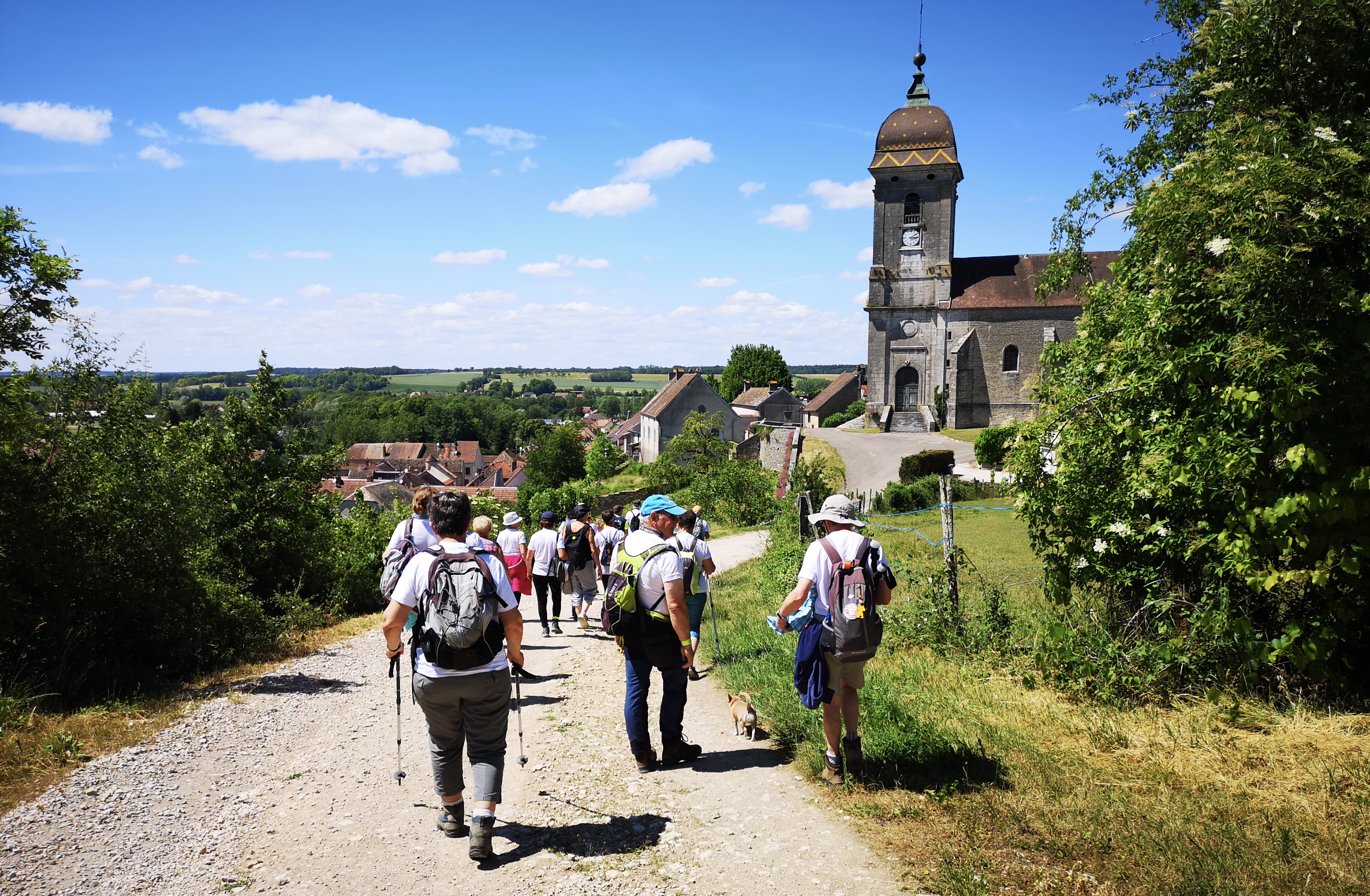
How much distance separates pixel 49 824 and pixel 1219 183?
8.84m

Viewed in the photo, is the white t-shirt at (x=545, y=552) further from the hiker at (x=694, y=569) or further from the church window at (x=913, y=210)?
the church window at (x=913, y=210)

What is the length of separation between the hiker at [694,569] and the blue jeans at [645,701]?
71.4 inches

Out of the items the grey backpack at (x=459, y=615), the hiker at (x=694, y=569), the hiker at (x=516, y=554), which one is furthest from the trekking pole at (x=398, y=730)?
the hiker at (x=516, y=554)

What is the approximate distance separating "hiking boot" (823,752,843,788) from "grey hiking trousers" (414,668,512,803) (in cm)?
210

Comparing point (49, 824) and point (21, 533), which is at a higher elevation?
point (21, 533)

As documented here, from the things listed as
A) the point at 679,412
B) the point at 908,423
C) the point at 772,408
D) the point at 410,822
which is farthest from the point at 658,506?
the point at 772,408

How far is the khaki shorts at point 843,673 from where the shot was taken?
4828 millimetres

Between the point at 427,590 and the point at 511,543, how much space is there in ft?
18.1

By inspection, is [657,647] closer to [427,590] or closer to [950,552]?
[427,590]

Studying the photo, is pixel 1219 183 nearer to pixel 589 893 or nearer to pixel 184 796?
pixel 589 893

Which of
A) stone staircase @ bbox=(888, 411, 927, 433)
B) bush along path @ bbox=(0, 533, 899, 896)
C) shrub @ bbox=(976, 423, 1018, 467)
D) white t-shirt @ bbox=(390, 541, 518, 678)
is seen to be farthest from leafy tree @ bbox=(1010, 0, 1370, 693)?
stone staircase @ bbox=(888, 411, 927, 433)

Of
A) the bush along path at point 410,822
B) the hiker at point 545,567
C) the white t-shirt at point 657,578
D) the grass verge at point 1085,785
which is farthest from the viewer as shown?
the hiker at point 545,567

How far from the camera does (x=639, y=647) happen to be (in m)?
5.36

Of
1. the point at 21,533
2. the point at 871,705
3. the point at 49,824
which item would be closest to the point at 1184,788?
the point at 871,705
